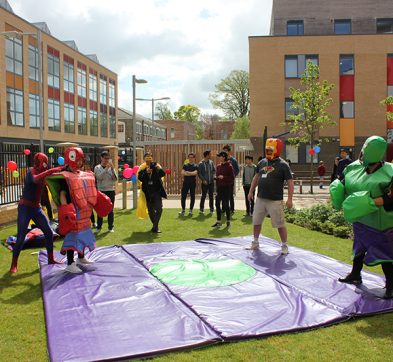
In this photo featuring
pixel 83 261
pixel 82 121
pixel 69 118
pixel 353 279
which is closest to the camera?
pixel 353 279

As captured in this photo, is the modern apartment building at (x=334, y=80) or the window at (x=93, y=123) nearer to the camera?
the modern apartment building at (x=334, y=80)

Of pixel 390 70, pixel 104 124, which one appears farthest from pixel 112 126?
pixel 390 70

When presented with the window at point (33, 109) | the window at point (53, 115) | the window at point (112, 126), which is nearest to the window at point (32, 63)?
the window at point (33, 109)

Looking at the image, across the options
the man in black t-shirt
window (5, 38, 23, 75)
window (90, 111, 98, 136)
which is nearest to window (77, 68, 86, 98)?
window (90, 111, 98, 136)

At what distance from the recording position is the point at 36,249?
8.05 m

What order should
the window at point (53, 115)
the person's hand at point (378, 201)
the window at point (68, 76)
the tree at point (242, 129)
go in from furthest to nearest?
the tree at point (242, 129)
the window at point (68, 76)
the window at point (53, 115)
the person's hand at point (378, 201)

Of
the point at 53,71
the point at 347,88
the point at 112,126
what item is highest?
the point at 53,71

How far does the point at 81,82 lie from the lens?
43.8 m

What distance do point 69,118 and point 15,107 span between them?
9.60m

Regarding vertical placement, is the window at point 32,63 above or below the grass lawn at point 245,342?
above

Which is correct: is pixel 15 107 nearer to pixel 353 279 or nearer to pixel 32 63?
pixel 32 63

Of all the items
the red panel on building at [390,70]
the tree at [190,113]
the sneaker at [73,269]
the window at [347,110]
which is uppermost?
the tree at [190,113]

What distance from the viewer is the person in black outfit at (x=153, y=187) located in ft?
32.0

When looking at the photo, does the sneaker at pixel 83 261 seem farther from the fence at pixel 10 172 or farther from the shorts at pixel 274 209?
the fence at pixel 10 172
